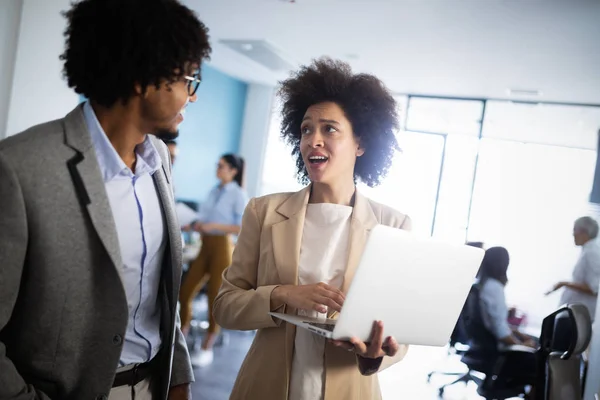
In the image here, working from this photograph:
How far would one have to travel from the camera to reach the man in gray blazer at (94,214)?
89 centimetres

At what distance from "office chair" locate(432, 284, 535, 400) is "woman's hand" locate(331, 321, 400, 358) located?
9.50ft

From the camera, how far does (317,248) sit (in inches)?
56.6

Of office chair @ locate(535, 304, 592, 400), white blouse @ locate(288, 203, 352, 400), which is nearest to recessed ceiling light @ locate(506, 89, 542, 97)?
office chair @ locate(535, 304, 592, 400)

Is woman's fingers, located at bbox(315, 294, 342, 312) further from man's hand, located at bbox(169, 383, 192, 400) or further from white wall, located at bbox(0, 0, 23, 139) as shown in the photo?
white wall, located at bbox(0, 0, 23, 139)

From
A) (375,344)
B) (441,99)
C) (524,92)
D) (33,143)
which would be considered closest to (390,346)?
(375,344)

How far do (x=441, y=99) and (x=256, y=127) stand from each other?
3.19 meters

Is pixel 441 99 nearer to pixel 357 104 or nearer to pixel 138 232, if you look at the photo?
pixel 357 104

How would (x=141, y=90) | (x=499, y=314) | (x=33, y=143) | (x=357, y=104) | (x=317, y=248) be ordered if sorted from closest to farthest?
(x=33, y=143) → (x=141, y=90) → (x=317, y=248) → (x=357, y=104) → (x=499, y=314)

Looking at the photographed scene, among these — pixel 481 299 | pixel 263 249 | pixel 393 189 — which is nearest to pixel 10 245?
pixel 263 249

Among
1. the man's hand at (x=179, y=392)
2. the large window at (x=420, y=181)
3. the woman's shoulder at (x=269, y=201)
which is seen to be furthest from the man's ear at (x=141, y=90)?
the large window at (x=420, y=181)

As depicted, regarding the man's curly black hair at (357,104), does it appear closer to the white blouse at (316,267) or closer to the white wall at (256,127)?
the white blouse at (316,267)

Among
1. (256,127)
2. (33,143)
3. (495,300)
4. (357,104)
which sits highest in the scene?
(256,127)

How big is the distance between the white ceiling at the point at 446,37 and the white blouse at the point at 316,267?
3181 millimetres

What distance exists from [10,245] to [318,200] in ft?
2.91
